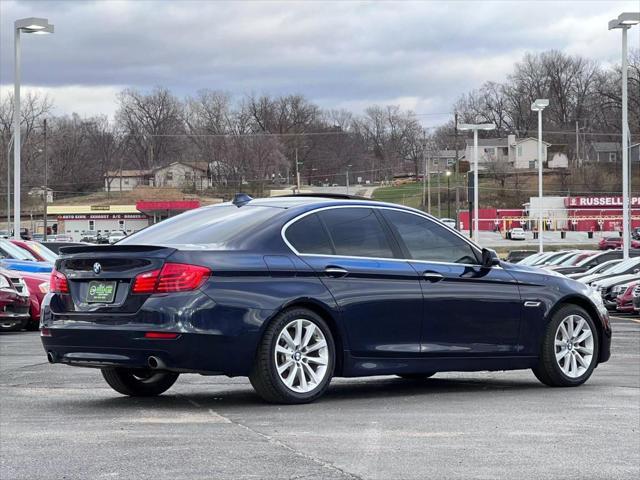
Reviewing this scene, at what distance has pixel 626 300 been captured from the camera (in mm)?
25766

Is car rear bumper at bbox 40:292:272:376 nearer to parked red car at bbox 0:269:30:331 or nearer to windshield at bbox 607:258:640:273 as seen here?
Answer: parked red car at bbox 0:269:30:331

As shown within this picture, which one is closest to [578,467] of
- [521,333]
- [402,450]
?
[402,450]

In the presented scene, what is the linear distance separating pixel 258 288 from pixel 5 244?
1438 cm

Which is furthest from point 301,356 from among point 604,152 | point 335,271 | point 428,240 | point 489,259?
point 604,152

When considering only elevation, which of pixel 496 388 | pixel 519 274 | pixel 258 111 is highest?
pixel 258 111

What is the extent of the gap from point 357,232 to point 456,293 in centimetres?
100

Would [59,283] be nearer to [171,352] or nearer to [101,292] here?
[101,292]

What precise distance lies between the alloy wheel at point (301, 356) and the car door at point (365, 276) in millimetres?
298

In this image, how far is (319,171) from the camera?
137 metres

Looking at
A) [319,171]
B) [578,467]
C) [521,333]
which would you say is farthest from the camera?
[319,171]

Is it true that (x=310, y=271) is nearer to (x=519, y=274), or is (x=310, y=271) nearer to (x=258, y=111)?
(x=519, y=274)

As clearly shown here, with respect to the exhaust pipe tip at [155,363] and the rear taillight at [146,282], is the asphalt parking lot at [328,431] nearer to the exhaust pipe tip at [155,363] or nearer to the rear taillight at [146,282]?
the exhaust pipe tip at [155,363]

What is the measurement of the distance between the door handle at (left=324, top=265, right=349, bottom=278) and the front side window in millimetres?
813

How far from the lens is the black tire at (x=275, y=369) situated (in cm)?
782
